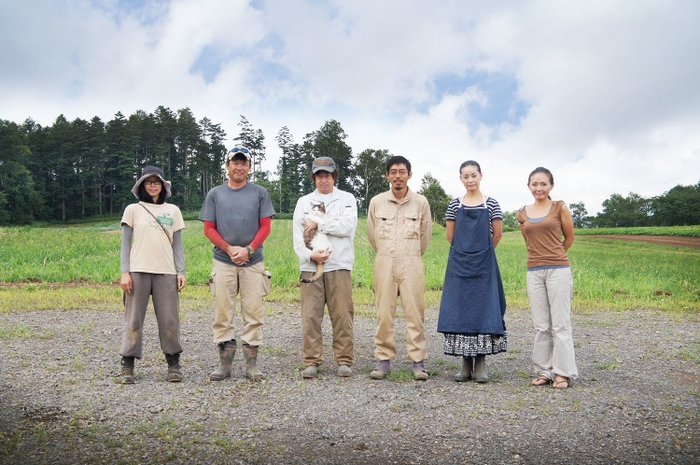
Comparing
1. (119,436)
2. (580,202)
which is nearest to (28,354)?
(119,436)

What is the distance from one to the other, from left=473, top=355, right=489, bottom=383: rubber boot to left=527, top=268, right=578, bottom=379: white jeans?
0.48 m

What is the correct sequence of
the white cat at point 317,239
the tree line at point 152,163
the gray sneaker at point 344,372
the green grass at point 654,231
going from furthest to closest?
the tree line at point 152,163 → the green grass at point 654,231 → the gray sneaker at point 344,372 → the white cat at point 317,239

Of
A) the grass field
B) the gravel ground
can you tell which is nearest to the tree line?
the grass field

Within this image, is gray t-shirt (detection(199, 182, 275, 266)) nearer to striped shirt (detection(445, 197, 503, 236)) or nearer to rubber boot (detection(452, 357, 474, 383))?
striped shirt (detection(445, 197, 503, 236))

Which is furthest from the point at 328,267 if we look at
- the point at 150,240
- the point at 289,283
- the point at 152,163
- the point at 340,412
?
the point at 152,163

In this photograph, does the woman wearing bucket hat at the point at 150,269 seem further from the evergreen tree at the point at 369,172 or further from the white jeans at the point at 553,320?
the evergreen tree at the point at 369,172

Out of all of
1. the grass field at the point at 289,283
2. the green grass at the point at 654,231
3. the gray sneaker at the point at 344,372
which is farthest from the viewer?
the green grass at the point at 654,231

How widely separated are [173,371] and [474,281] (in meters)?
2.91

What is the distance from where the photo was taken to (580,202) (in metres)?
90.9

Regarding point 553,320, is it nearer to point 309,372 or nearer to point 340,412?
point 340,412

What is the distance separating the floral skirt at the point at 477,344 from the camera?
512 centimetres

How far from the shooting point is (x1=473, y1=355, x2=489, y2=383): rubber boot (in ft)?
17.0

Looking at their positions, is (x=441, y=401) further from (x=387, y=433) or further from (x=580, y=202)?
(x=580, y=202)

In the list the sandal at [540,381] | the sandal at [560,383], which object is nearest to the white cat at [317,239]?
the sandal at [540,381]
